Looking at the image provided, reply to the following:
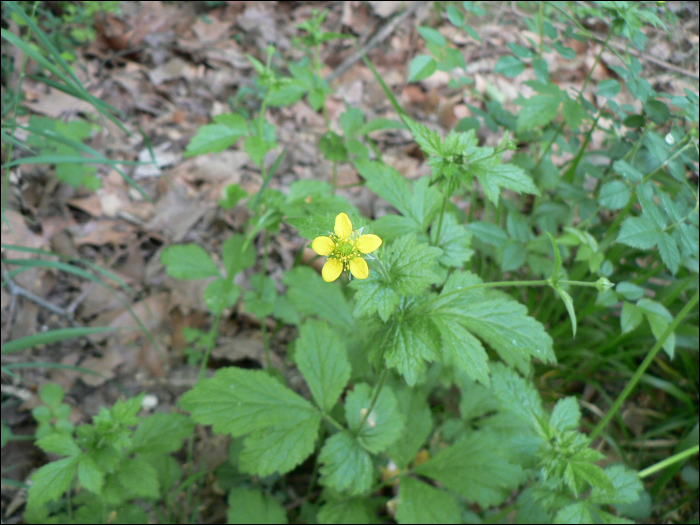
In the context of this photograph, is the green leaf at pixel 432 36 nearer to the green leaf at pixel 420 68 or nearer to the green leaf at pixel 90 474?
the green leaf at pixel 420 68

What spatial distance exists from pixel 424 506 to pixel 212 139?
1.73m

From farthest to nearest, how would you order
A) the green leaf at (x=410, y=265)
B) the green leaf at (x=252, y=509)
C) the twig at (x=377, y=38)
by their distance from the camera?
the twig at (x=377, y=38) → the green leaf at (x=252, y=509) → the green leaf at (x=410, y=265)

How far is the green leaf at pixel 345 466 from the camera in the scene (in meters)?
1.51

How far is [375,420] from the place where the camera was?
170 cm

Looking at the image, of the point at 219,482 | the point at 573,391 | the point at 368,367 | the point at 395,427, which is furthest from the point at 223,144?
the point at 573,391

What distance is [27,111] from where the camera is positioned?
9.78 feet

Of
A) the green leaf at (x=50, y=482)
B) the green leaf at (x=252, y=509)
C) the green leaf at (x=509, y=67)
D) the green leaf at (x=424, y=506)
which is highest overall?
the green leaf at (x=509, y=67)

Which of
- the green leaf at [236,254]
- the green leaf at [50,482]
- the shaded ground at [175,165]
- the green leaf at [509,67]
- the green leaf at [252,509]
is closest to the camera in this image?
the green leaf at [50,482]

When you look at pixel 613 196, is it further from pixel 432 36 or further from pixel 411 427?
pixel 411 427

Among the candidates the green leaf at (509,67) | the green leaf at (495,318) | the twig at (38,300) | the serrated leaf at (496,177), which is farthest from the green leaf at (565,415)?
the twig at (38,300)

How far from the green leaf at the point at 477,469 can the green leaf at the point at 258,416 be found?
60 centimetres

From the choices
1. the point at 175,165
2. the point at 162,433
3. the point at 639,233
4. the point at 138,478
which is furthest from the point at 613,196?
the point at 175,165

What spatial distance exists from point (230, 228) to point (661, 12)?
109 inches

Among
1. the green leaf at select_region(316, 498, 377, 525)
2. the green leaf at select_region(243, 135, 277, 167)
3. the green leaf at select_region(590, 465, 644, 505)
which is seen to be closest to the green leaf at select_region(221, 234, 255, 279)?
the green leaf at select_region(243, 135, 277, 167)
